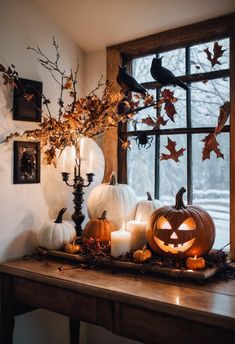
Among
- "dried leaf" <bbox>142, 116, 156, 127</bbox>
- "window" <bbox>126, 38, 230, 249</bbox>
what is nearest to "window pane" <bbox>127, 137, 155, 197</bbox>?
"window" <bbox>126, 38, 230, 249</bbox>

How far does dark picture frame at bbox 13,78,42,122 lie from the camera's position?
6.95 ft

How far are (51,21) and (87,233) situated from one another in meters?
1.25

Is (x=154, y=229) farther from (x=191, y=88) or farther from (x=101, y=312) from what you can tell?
(x=191, y=88)

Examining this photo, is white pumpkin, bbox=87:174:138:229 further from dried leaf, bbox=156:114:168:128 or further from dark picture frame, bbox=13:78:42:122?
dark picture frame, bbox=13:78:42:122

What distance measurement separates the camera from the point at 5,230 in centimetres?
210

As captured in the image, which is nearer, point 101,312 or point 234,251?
point 101,312

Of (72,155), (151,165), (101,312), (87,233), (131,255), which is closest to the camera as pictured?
(101,312)

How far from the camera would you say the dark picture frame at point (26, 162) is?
2.13 metres

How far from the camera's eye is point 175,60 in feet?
7.50

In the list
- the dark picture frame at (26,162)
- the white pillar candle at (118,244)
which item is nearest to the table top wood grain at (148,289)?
the white pillar candle at (118,244)

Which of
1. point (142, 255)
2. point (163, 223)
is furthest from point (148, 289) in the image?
point (163, 223)

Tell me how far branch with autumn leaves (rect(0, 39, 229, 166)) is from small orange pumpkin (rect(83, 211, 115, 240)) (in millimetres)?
386

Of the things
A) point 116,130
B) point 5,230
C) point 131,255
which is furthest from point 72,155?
point 131,255

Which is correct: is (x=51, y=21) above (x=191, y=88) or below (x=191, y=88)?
above
